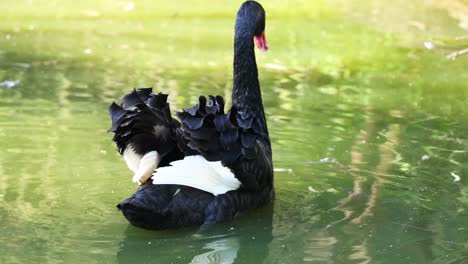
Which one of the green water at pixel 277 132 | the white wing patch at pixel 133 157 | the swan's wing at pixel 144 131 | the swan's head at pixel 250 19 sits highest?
the swan's head at pixel 250 19

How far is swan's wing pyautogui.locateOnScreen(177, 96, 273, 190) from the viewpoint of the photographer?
12.8 ft

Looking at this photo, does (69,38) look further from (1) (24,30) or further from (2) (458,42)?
(2) (458,42)

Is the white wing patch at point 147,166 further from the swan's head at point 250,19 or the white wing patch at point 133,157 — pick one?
the swan's head at point 250,19

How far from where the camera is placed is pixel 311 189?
471 centimetres

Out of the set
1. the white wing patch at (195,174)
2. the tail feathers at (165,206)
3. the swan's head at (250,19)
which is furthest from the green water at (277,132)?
the swan's head at (250,19)

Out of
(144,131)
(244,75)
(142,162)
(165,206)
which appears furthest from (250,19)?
(165,206)

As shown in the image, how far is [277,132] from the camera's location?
584cm

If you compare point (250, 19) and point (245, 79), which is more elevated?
point (250, 19)

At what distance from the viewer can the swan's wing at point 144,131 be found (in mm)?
4062

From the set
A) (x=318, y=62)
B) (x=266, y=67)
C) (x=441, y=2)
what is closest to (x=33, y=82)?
(x=266, y=67)

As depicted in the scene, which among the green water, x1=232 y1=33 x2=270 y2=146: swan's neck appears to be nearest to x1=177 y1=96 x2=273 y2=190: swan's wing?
the green water

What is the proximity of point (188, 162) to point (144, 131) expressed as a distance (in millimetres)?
328

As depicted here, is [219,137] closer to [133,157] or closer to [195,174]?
[195,174]

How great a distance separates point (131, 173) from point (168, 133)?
808mm
